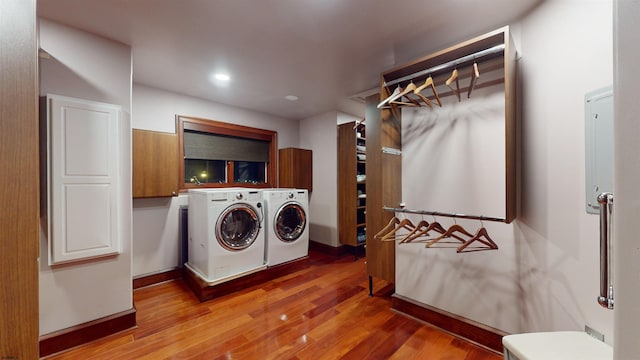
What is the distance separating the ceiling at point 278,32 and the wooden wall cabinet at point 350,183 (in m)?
1.06

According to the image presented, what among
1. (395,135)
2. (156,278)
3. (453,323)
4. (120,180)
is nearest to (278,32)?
(395,135)

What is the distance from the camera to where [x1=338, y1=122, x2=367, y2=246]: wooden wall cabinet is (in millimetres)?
3654

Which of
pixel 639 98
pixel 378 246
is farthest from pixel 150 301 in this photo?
pixel 639 98

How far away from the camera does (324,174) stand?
4113 mm

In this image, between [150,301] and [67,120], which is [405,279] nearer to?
[150,301]

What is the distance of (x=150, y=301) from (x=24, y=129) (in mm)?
2517

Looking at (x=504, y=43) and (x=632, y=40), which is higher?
(x=504, y=43)

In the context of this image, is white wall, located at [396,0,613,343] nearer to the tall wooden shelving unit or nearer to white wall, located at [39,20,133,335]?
the tall wooden shelving unit

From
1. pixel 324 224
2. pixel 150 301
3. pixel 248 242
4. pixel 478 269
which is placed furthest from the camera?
pixel 324 224

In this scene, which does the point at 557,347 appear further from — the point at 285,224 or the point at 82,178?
the point at 82,178

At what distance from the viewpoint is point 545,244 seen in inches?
59.1

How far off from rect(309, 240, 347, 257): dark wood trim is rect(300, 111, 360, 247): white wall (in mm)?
51

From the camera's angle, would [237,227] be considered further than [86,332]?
Yes

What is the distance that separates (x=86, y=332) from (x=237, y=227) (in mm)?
1419
